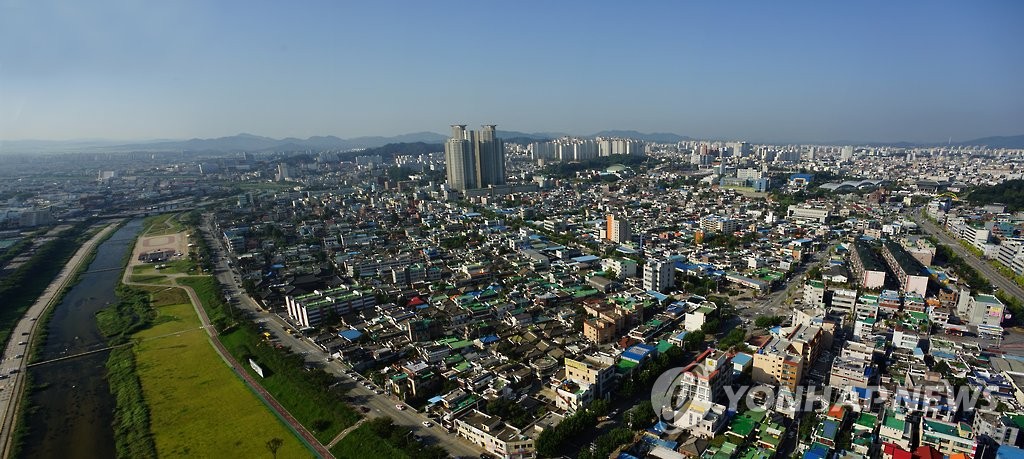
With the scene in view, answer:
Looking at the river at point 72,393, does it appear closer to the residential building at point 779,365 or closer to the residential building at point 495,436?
the residential building at point 495,436

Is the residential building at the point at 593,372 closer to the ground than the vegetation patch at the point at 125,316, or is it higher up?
higher up

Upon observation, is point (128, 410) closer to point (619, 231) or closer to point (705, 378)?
point (705, 378)

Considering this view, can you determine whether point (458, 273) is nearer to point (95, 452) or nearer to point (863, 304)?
point (95, 452)

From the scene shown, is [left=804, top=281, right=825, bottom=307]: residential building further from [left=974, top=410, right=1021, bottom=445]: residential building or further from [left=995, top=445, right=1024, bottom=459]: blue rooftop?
[left=995, top=445, right=1024, bottom=459]: blue rooftop

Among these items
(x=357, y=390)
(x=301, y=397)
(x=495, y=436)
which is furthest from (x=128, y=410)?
(x=495, y=436)

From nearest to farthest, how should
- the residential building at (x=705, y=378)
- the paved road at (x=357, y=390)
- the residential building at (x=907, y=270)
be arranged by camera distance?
the paved road at (x=357, y=390) → the residential building at (x=705, y=378) → the residential building at (x=907, y=270)

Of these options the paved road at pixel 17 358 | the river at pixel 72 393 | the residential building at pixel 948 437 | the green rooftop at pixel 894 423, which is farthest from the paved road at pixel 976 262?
the paved road at pixel 17 358
